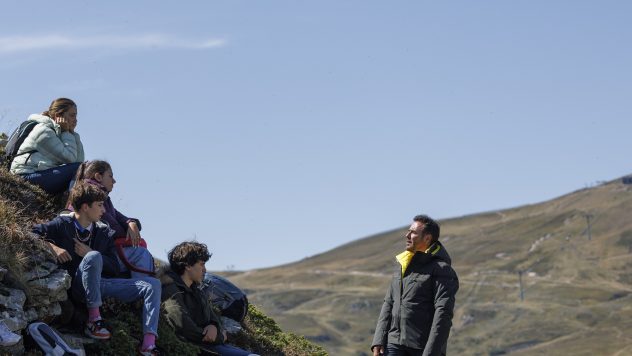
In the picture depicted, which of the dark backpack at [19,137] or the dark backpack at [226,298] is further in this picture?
the dark backpack at [226,298]

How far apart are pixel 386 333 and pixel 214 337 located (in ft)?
7.11

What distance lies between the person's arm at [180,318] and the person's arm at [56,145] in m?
2.89

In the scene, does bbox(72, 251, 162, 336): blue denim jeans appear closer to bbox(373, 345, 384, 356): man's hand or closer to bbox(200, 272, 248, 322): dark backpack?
bbox(373, 345, 384, 356): man's hand

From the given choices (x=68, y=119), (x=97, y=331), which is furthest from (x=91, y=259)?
(x=68, y=119)

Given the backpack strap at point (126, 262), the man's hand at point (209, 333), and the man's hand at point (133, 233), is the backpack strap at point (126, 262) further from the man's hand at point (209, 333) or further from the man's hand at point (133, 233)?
the man's hand at point (209, 333)

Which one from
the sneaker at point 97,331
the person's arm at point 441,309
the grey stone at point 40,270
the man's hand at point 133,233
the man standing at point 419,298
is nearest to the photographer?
the grey stone at point 40,270

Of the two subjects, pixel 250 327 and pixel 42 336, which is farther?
pixel 250 327

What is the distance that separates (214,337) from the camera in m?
12.2

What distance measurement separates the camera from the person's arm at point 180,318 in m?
12.0

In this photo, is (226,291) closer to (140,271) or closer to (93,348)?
(140,271)

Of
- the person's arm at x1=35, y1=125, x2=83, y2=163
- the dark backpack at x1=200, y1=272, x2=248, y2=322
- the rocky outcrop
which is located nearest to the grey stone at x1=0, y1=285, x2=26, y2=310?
the rocky outcrop

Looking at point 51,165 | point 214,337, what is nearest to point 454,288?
point 214,337

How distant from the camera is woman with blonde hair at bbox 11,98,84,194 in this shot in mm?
13625

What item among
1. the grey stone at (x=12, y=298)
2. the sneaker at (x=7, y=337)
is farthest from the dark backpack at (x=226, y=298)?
the sneaker at (x=7, y=337)
